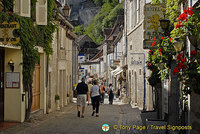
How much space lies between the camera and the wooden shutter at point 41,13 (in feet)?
39.0

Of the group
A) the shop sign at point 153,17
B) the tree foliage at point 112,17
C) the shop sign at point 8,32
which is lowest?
the shop sign at point 8,32

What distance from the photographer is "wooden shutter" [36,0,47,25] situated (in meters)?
11.9

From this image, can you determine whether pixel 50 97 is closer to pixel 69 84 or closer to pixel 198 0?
pixel 69 84

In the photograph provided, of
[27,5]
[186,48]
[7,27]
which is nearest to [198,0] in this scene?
[186,48]

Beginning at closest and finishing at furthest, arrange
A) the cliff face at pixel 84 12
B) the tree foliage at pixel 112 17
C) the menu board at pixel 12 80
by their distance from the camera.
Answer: the menu board at pixel 12 80, the tree foliage at pixel 112 17, the cliff face at pixel 84 12

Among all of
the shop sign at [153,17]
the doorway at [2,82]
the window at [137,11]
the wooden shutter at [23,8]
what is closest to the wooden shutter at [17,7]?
the wooden shutter at [23,8]

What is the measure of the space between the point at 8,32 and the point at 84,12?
110773 millimetres

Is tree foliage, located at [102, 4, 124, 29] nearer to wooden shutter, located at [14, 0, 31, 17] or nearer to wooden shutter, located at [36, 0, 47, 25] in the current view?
wooden shutter, located at [36, 0, 47, 25]

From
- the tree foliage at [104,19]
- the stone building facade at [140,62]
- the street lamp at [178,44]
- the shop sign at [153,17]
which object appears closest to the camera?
the street lamp at [178,44]

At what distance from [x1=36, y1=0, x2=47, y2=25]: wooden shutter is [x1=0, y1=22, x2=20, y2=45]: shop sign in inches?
131

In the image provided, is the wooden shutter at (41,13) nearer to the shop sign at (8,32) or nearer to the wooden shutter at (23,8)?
the wooden shutter at (23,8)

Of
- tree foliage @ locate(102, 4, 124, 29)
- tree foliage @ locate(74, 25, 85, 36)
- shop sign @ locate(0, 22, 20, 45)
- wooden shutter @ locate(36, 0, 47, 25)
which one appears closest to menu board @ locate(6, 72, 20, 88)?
wooden shutter @ locate(36, 0, 47, 25)

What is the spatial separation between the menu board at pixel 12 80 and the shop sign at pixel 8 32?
3101 mm

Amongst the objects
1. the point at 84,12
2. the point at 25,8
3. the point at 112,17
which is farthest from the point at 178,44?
the point at 84,12
